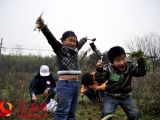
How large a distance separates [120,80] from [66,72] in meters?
0.80

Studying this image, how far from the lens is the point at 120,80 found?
110 inches

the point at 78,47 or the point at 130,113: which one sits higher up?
the point at 78,47

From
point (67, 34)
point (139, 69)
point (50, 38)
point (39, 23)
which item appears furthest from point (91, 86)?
point (39, 23)

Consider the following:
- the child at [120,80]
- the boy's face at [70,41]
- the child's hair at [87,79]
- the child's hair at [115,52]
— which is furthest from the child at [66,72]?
the child's hair at [87,79]

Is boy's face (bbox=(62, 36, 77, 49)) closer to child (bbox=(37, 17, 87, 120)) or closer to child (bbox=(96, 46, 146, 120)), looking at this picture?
child (bbox=(37, 17, 87, 120))

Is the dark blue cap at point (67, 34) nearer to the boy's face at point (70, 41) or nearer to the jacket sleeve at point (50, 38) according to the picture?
the boy's face at point (70, 41)

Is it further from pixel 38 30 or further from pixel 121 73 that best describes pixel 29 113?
pixel 121 73

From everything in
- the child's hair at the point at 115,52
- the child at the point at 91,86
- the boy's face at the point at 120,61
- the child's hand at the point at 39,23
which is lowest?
the child at the point at 91,86

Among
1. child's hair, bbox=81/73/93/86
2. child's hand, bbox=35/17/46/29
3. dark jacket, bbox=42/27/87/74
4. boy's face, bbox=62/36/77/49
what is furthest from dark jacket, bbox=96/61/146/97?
child's hair, bbox=81/73/93/86

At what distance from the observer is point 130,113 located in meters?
2.72

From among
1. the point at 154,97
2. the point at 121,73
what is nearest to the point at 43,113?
the point at 121,73

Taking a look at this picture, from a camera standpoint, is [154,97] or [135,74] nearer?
[135,74]

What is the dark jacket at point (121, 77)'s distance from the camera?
2.79 metres

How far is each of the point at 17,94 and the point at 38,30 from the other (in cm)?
126
